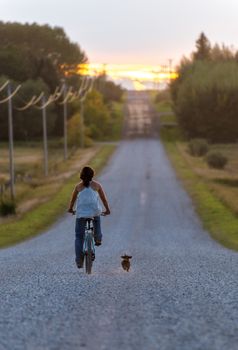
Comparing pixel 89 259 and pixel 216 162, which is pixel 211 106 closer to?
pixel 216 162

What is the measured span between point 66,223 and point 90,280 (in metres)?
19.0

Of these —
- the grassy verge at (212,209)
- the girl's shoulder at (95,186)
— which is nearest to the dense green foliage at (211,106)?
the grassy verge at (212,209)

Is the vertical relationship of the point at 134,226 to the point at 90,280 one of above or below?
below

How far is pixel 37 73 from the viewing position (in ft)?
334

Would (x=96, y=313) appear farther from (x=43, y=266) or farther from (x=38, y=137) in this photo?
(x=38, y=137)

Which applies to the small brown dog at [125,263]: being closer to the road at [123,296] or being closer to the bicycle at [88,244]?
the road at [123,296]

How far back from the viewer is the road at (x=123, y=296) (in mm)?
8586

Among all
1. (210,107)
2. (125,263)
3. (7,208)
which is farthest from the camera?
(210,107)

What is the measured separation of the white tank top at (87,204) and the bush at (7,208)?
21006 millimetres

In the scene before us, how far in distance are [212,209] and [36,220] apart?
326 inches

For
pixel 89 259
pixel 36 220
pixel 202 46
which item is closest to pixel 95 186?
pixel 89 259

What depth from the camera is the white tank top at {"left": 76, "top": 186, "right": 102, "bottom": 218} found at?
14250 mm

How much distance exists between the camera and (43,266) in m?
17.0

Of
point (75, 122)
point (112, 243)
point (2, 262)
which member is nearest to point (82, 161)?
point (75, 122)
